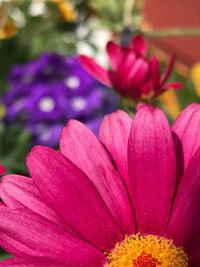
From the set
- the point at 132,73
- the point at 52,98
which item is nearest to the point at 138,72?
the point at 132,73

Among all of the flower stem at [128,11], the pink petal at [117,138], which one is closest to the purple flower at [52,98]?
the flower stem at [128,11]

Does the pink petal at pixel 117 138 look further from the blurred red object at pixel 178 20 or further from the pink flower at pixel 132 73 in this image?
the blurred red object at pixel 178 20

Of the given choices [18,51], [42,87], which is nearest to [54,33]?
[18,51]

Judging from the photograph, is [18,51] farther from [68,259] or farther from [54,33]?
[68,259]

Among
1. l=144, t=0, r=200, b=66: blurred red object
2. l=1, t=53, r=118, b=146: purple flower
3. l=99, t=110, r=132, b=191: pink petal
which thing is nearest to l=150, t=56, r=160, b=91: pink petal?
l=99, t=110, r=132, b=191: pink petal

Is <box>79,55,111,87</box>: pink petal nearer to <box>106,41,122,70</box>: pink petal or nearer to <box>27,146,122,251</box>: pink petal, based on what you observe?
<box>106,41,122,70</box>: pink petal

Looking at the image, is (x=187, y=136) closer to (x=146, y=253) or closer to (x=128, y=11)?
(x=146, y=253)
